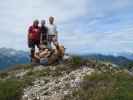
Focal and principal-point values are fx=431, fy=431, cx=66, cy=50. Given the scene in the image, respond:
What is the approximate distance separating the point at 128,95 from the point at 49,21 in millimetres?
9353

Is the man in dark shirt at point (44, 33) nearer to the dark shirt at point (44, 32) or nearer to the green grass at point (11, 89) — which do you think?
the dark shirt at point (44, 32)

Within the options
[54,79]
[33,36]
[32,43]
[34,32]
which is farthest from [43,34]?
[54,79]

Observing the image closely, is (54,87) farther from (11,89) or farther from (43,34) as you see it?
(43,34)

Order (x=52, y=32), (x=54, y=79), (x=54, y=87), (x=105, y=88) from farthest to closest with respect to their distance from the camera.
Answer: (x=52, y=32), (x=54, y=79), (x=54, y=87), (x=105, y=88)

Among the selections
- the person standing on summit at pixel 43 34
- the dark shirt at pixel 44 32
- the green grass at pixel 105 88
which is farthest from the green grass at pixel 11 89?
the dark shirt at pixel 44 32

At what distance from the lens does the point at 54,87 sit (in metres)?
23.0

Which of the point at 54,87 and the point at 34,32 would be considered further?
the point at 34,32

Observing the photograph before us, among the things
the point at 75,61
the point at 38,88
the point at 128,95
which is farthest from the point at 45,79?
Answer: the point at 128,95

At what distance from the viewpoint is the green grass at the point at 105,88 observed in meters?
20.2

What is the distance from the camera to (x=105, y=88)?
2122 cm

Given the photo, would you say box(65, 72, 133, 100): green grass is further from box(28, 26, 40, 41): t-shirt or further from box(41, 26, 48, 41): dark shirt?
box(28, 26, 40, 41): t-shirt

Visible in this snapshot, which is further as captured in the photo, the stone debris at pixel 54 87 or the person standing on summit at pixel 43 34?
the person standing on summit at pixel 43 34

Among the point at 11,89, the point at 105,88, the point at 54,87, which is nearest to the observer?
the point at 105,88

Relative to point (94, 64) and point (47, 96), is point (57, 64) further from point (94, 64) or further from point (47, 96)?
point (47, 96)
